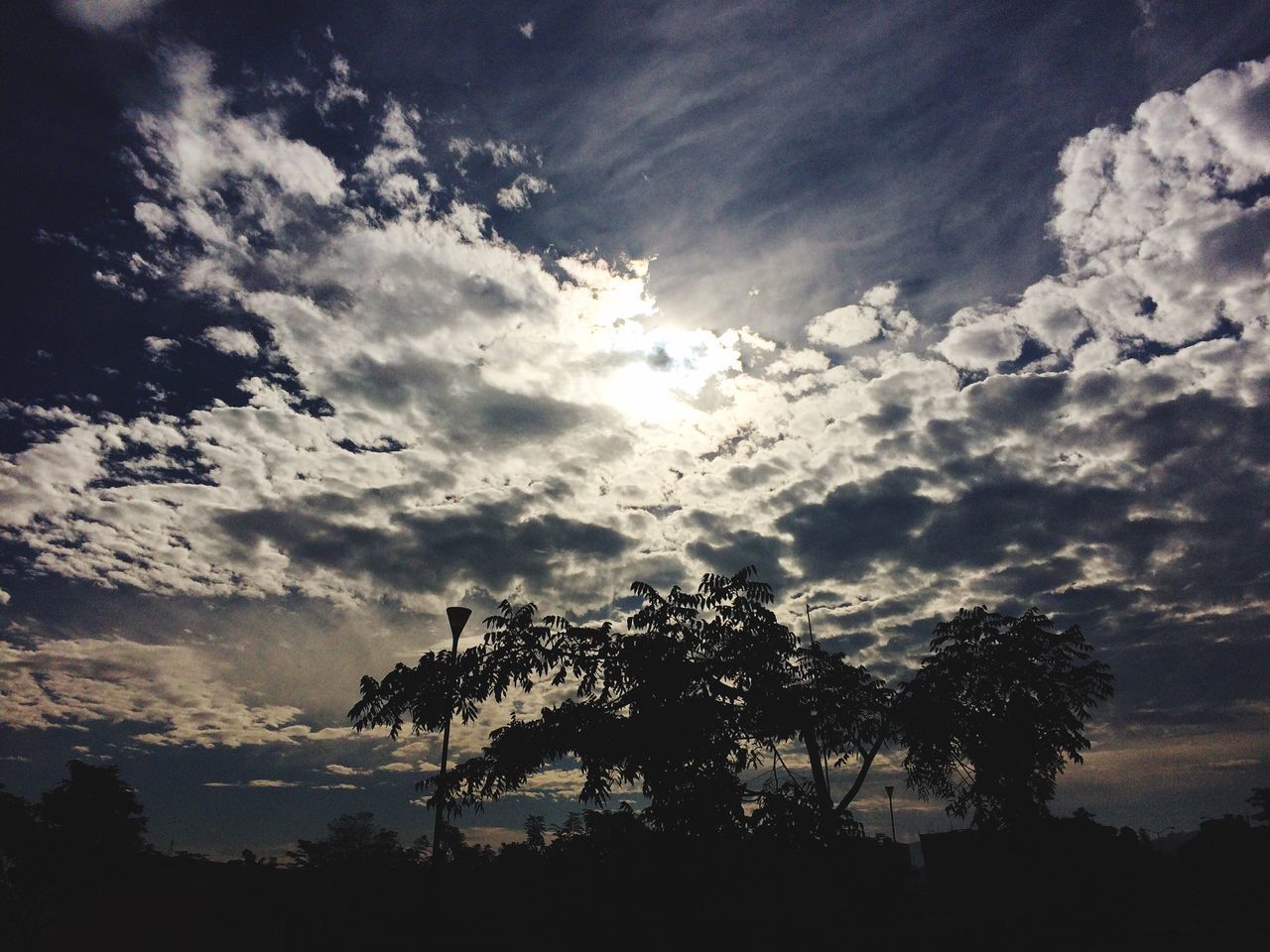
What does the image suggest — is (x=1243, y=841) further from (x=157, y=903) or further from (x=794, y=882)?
(x=157, y=903)

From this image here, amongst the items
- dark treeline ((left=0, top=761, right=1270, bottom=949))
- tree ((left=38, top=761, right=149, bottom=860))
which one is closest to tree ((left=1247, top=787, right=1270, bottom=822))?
dark treeline ((left=0, top=761, right=1270, bottom=949))

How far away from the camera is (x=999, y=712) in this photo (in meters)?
14.8

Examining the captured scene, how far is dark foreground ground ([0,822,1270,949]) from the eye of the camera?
37.7 ft

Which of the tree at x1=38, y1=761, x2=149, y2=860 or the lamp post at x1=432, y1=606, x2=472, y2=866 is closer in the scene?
the lamp post at x1=432, y1=606, x2=472, y2=866

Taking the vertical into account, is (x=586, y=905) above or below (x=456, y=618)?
below

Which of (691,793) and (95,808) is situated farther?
(95,808)

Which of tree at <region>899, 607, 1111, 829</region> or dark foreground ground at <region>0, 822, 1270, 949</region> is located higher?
tree at <region>899, 607, 1111, 829</region>

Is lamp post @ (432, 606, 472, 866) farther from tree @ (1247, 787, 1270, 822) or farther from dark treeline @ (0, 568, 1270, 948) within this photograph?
tree @ (1247, 787, 1270, 822)

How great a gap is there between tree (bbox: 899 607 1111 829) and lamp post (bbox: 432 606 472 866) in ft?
31.2

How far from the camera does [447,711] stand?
13.6 meters

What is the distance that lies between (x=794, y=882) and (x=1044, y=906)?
57.5 ft

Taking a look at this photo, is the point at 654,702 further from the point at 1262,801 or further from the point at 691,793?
the point at 1262,801

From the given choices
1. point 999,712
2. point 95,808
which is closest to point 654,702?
point 999,712

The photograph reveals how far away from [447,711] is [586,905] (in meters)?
4.29
